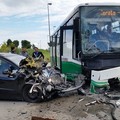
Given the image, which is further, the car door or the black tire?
the car door

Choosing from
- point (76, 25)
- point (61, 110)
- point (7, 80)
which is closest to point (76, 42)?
point (76, 25)

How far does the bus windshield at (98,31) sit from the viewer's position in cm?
1173

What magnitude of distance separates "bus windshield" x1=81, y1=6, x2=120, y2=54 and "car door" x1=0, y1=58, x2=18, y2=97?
2760 millimetres

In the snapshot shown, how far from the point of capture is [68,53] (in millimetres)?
13500

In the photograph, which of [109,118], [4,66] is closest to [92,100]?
[109,118]

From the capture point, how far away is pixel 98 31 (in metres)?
11.8

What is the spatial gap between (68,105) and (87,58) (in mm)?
2937

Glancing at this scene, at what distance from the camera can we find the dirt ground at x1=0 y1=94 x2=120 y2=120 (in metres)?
8.03

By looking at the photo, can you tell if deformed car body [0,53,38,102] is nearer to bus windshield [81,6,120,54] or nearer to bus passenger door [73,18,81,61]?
bus passenger door [73,18,81,61]

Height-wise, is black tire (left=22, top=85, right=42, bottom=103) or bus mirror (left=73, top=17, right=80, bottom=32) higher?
bus mirror (left=73, top=17, right=80, bottom=32)

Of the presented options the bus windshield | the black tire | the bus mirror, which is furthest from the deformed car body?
the bus windshield

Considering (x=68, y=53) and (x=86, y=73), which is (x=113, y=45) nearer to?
(x=86, y=73)

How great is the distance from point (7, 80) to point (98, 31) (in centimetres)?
374

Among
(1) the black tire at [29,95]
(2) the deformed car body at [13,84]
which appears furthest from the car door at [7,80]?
(1) the black tire at [29,95]
